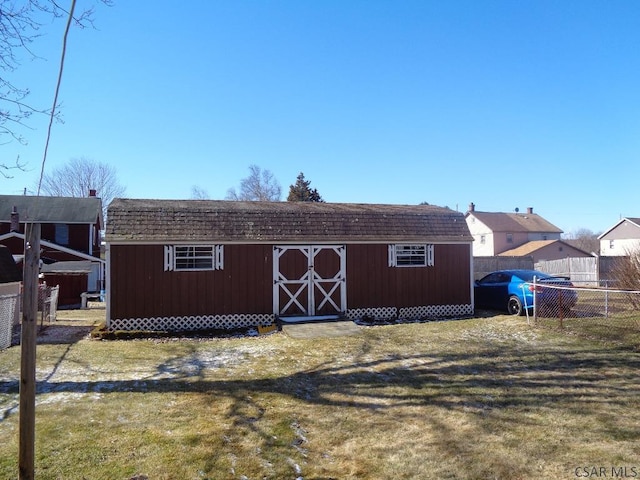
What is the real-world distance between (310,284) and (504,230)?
41.1m

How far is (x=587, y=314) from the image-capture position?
1370 centimetres

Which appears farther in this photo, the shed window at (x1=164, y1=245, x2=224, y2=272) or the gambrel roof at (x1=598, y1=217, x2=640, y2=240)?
the gambrel roof at (x1=598, y1=217, x2=640, y2=240)

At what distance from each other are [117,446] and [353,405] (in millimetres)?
3021

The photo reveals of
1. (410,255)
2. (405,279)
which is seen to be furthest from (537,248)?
(405,279)

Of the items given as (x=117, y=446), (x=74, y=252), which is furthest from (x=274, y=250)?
(x=74, y=252)

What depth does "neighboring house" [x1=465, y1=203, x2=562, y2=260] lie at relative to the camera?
1950 inches

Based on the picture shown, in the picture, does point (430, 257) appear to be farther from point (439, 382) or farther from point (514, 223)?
point (514, 223)

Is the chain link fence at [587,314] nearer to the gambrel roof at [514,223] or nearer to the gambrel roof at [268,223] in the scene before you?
the gambrel roof at [268,223]

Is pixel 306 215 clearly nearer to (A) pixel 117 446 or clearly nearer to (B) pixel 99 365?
(B) pixel 99 365

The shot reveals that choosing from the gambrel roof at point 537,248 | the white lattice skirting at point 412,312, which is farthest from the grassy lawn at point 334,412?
the gambrel roof at point 537,248

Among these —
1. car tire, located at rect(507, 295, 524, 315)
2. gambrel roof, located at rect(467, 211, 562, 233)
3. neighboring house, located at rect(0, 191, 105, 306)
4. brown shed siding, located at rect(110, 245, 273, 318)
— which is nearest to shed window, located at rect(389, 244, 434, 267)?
car tire, located at rect(507, 295, 524, 315)

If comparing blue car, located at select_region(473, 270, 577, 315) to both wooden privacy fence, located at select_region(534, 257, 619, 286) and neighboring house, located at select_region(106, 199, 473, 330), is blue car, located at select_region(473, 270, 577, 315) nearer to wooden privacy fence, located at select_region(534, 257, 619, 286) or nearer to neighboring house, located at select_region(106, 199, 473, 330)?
neighboring house, located at select_region(106, 199, 473, 330)

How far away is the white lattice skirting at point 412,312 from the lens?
48.4 ft

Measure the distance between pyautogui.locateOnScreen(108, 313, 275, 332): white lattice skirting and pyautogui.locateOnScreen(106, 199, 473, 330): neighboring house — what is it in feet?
0.09
